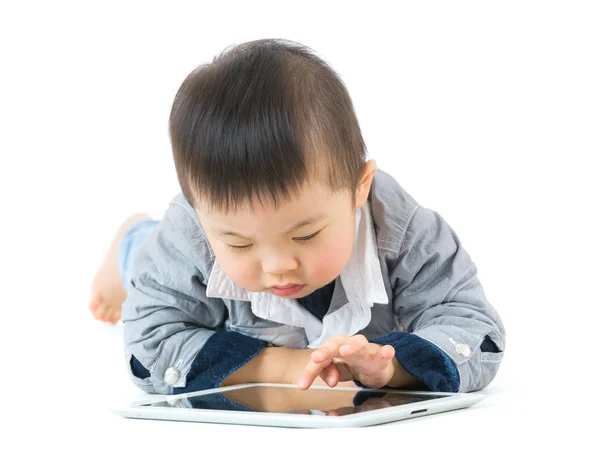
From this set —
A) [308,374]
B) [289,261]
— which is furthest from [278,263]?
[308,374]

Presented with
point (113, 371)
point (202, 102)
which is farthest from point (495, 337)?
point (113, 371)

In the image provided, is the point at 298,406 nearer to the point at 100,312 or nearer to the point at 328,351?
the point at 328,351

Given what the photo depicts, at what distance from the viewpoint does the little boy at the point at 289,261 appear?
111 cm

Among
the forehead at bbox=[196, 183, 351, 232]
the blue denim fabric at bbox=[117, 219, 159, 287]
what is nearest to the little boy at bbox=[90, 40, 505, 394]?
the forehead at bbox=[196, 183, 351, 232]

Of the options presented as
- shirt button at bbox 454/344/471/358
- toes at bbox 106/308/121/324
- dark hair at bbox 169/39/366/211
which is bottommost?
toes at bbox 106/308/121/324

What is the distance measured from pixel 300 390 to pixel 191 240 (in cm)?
33

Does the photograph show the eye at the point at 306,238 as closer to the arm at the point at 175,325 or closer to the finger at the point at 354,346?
the finger at the point at 354,346

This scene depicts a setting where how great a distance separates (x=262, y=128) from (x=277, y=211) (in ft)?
0.32

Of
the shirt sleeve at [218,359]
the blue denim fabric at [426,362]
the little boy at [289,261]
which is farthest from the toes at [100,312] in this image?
the blue denim fabric at [426,362]

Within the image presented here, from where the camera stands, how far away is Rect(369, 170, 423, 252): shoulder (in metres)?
1.35

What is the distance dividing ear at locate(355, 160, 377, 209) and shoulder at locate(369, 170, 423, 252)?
0.10 metres

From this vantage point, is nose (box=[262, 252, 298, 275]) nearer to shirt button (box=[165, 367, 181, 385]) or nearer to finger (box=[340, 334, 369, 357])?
finger (box=[340, 334, 369, 357])

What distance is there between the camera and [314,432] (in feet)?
3.08

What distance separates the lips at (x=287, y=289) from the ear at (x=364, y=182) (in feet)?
0.44
